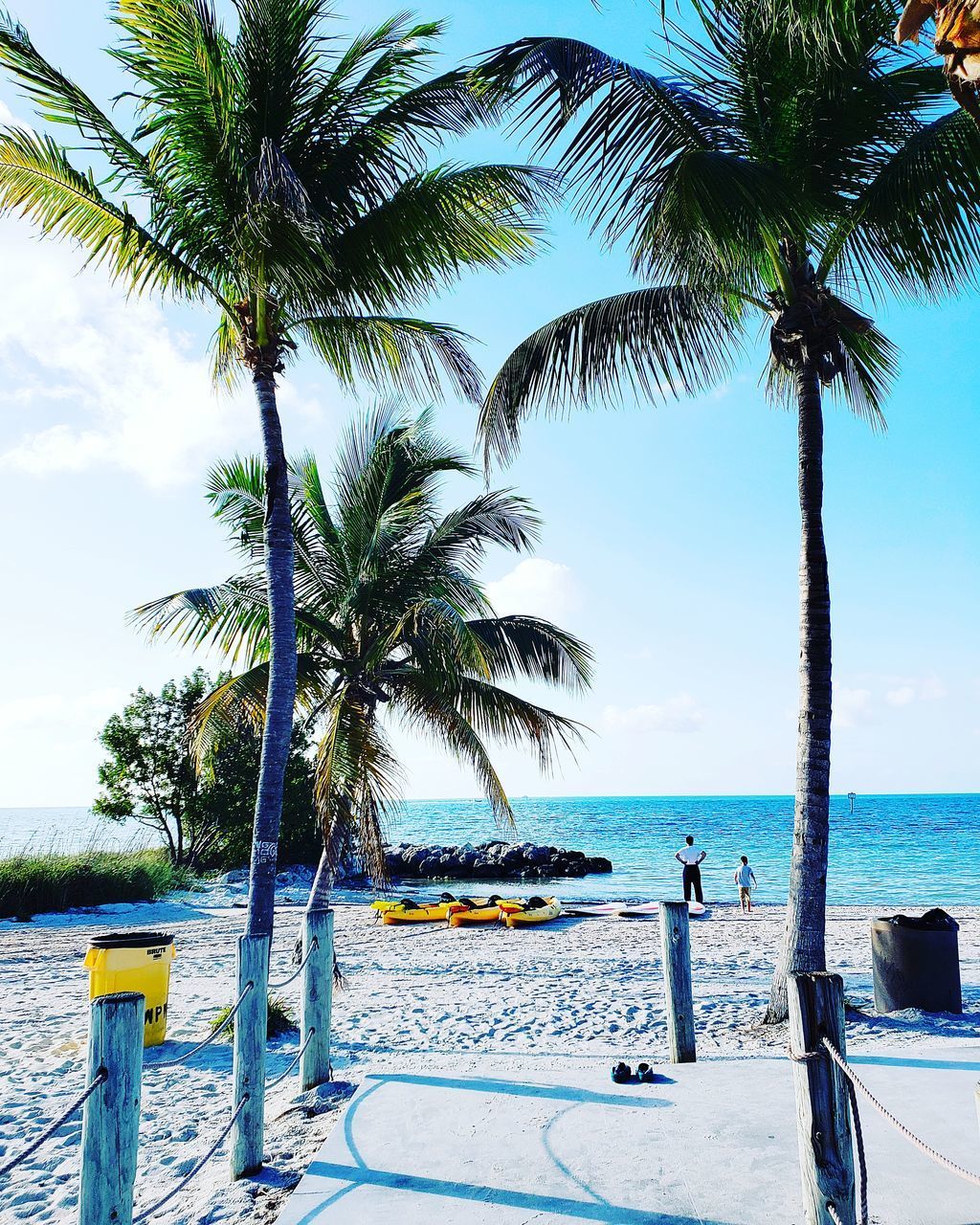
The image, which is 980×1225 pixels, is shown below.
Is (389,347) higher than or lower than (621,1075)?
higher

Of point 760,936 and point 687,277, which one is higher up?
point 687,277

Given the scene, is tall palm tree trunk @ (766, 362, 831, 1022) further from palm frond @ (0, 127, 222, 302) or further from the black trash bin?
palm frond @ (0, 127, 222, 302)

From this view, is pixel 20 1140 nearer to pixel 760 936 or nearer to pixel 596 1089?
pixel 596 1089

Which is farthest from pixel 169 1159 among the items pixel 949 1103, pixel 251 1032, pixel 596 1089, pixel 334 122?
pixel 334 122

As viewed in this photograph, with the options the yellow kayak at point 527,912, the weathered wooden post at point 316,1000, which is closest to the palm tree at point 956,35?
the weathered wooden post at point 316,1000

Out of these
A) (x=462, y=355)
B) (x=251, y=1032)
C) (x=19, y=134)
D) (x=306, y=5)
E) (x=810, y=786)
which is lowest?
(x=251, y=1032)

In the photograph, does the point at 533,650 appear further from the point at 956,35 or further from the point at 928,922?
the point at 956,35

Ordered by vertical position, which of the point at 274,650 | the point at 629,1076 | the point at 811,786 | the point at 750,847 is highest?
the point at 274,650

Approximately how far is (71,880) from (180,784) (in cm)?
711

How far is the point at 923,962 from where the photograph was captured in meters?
6.95

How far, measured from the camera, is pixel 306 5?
6.65 meters

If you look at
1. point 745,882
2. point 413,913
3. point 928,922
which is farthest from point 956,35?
point 745,882

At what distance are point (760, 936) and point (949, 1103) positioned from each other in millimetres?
9345

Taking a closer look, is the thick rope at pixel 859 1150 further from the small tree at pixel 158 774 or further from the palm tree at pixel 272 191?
the small tree at pixel 158 774
